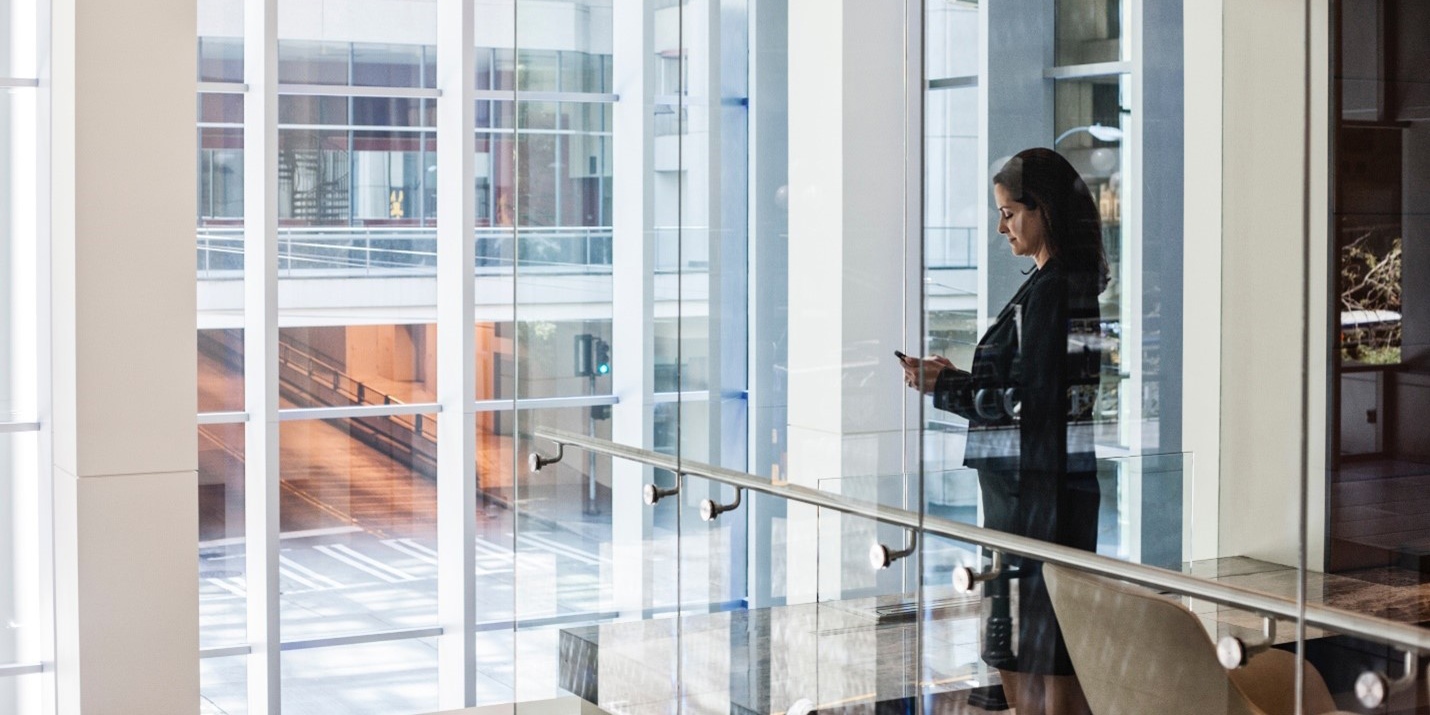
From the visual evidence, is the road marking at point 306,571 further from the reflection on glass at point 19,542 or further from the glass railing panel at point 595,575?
the glass railing panel at point 595,575

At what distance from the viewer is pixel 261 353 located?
7297 mm

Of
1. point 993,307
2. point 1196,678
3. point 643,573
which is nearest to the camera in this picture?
point 1196,678

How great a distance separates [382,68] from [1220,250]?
6453 millimetres

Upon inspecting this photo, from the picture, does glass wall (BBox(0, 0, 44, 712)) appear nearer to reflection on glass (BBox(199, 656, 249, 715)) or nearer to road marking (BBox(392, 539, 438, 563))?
reflection on glass (BBox(199, 656, 249, 715))

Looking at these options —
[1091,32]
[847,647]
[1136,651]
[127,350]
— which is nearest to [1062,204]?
[1091,32]

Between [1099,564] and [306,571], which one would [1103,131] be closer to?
[1099,564]

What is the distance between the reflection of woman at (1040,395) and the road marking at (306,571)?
5.89m

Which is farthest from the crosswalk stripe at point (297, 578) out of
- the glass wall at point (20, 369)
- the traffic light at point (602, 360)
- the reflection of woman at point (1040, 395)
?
the reflection of woman at point (1040, 395)

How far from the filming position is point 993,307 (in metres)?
2.43

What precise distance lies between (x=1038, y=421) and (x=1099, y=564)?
27cm

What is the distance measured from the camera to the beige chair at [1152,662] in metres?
1.89

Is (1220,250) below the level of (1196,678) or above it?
above

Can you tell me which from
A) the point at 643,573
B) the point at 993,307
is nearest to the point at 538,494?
the point at 643,573

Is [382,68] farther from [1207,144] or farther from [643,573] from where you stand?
[1207,144]
